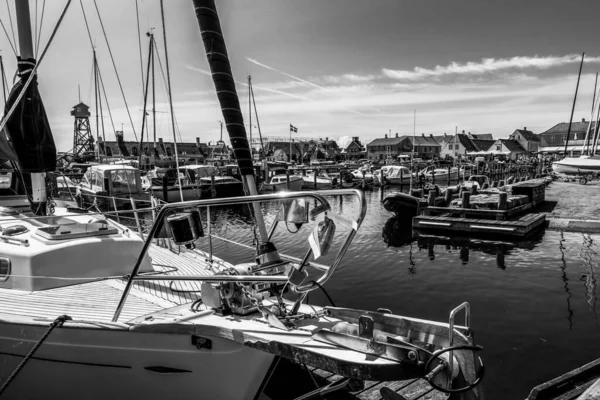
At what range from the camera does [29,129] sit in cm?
820

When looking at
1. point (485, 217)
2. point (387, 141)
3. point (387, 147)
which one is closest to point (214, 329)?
point (485, 217)

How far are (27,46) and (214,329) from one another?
27.2 ft

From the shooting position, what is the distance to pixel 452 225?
21.1m

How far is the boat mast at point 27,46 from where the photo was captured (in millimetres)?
8375

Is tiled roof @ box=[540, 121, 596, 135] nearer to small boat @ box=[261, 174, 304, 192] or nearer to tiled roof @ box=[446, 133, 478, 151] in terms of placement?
tiled roof @ box=[446, 133, 478, 151]

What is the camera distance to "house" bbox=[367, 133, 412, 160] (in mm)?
119125

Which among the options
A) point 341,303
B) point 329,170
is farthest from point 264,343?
point 329,170

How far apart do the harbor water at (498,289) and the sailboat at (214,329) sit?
4.89 metres

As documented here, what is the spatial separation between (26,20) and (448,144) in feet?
419

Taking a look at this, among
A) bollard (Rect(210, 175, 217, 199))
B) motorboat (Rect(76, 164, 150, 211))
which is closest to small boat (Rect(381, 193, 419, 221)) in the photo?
bollard (Rect(210, 175, 217, 199))

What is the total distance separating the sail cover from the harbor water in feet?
26.5

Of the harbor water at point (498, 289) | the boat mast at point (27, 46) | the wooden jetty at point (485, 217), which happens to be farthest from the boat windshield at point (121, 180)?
the boat mast at point (27, 46)

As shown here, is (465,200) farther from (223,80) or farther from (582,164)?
(223,80)

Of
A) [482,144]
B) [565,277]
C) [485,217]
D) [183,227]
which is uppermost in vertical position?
[482,144]
